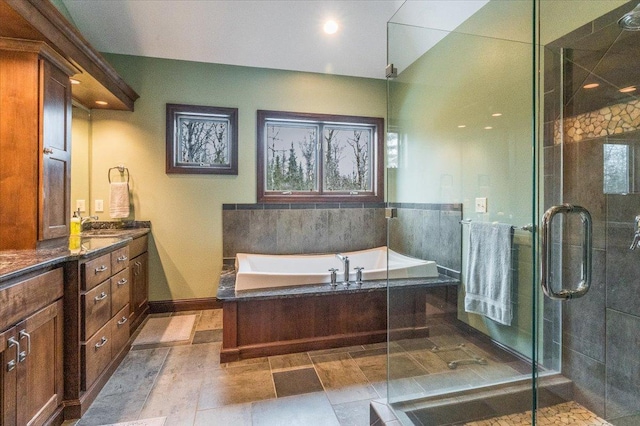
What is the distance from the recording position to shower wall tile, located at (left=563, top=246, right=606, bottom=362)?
1687 millimetres

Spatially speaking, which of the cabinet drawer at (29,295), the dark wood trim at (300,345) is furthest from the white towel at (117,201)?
the dark wood trim at (300,345)

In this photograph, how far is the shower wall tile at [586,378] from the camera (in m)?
1.69

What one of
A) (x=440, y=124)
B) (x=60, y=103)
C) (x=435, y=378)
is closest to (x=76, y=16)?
(x=60, y=103)

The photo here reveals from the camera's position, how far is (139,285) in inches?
119

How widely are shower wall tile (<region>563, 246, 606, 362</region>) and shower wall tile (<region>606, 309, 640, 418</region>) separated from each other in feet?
0.16

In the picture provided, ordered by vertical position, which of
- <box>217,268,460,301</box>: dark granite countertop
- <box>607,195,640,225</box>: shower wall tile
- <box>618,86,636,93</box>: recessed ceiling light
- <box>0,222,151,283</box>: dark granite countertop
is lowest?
<box>217,268,460,301</box>: dark granite countertop

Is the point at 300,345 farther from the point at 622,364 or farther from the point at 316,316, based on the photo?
the point at 622,364

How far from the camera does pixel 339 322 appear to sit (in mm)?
2535

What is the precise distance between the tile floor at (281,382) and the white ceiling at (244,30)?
2.61 meters

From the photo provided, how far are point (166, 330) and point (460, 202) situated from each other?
8.90 ft

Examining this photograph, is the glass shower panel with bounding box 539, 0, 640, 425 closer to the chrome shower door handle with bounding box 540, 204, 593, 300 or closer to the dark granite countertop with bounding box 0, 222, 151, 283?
the chrome shower door handle with bounding box 540, 204, 593, 300

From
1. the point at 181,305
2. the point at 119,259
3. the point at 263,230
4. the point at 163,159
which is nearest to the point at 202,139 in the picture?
the point at 163,159

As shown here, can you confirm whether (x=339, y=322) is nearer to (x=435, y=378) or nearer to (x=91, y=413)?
(x=435, y=378)

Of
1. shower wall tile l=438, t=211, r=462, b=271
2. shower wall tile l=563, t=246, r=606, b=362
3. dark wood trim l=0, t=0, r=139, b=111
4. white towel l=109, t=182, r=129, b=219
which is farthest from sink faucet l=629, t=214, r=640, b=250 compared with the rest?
white towel l=109, t=182, r=129, b=219
